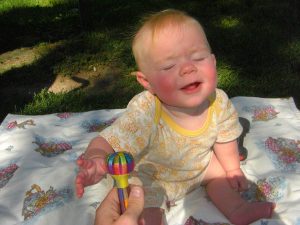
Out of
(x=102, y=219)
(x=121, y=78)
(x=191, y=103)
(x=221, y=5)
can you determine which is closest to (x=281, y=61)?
(x=121, y=78)

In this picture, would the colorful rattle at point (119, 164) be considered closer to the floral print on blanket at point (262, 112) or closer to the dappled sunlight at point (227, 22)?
the floral print on blanket at point (262, 112)

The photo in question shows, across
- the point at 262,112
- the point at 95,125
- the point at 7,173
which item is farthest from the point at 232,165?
the point at 7,173

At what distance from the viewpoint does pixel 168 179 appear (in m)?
1.94

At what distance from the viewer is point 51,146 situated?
8.06 feet

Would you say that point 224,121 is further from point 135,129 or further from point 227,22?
point 227,22

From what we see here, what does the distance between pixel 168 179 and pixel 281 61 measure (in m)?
1.91

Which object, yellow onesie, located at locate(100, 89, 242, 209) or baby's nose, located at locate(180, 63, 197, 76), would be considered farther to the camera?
yellow onesie, located at locate(100, 89, 242, 209)

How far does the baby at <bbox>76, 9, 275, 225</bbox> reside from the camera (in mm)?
1715

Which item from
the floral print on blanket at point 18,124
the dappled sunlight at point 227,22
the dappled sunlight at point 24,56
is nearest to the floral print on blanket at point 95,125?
the floral print on blanket at point 18,124

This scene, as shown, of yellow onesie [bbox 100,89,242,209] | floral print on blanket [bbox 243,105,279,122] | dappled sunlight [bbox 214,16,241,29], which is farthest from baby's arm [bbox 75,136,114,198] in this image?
dappled sunlight [bbox 214,16,241,29]

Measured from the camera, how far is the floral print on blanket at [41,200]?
1975 mm

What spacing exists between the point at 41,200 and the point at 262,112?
1.33 m

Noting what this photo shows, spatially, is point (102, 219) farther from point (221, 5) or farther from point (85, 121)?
point (221, 5)

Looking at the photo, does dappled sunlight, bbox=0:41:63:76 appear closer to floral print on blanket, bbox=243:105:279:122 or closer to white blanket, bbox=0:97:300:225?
white blanket, bbox=0:97:300:225
